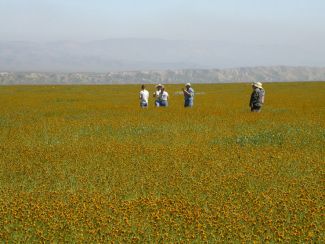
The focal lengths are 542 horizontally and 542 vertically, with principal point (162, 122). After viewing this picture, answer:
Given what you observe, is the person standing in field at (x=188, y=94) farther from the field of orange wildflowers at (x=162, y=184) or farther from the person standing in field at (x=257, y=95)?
the field of orange wildflowers at (x=162, y=184)

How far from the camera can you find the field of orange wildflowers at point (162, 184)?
246 inches

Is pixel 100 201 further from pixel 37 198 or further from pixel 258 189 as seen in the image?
pixel 258 189

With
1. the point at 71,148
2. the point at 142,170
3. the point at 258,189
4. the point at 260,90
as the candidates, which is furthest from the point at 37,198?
the point at 260,90

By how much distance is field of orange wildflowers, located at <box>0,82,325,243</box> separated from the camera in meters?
6.25

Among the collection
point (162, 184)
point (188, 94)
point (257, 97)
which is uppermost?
point (257, 97)

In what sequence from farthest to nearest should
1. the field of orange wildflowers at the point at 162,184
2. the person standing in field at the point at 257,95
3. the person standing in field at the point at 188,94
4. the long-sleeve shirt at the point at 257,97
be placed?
the person standing in field at the point at 188,94 → the long-sleeve shirt at the point at 257,97 → the person standing in field at the point at 257,95 → the field of orange wildflowers at the point at 162,184

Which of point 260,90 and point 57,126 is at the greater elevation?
point 260,90

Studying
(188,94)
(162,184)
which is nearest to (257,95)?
(188,94)

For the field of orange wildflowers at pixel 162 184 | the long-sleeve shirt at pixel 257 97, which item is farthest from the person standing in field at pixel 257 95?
the field of orange wildflowers at pixel 162 184

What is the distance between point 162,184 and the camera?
909 cm

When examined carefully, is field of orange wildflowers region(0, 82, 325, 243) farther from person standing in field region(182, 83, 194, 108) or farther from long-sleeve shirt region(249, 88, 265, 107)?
person standing in field region(182, 83, 194, 108)

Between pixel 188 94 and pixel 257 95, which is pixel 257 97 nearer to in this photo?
pixel 257 95

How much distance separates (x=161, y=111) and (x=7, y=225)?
54.6 ft

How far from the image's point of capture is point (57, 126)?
18.1 meters
